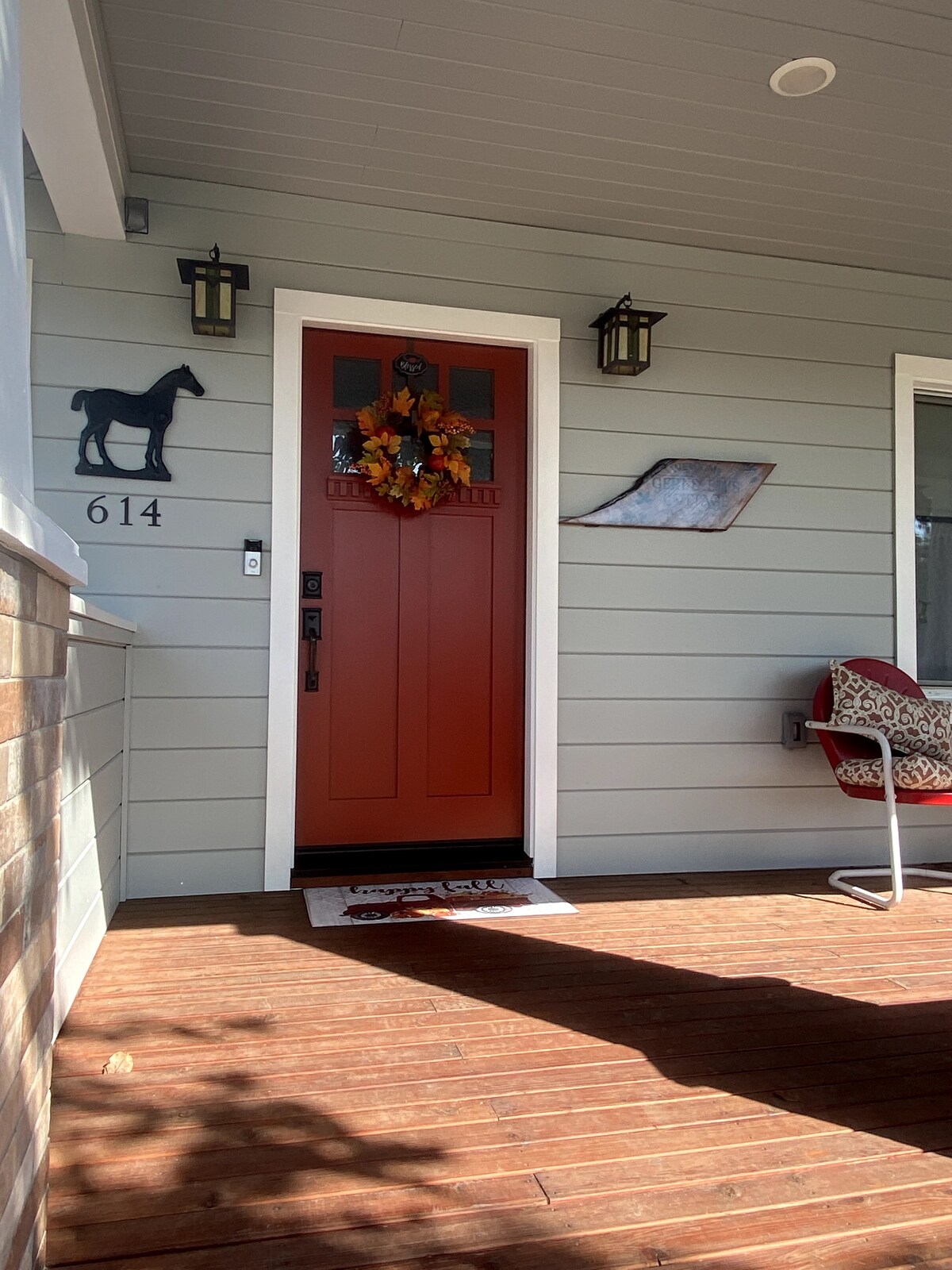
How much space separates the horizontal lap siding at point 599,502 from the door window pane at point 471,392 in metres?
0.29

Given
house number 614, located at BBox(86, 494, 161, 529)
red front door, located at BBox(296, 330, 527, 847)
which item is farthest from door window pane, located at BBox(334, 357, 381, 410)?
house number 614, located at BBox(86, 494, 161, 529)

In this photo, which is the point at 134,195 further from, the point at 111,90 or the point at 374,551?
the point at 374,551

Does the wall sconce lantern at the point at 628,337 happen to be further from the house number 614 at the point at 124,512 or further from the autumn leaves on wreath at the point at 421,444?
the house number 614 at the point at 124,512

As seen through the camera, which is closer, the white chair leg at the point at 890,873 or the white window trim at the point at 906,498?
the white chair leg at the point at 890,873

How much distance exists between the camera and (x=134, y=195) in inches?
131

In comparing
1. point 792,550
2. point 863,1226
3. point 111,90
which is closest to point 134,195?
point 111,90

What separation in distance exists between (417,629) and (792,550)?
1.69 m

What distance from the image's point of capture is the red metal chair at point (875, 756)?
3289 millimetres

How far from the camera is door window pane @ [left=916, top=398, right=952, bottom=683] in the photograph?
13.7 feet

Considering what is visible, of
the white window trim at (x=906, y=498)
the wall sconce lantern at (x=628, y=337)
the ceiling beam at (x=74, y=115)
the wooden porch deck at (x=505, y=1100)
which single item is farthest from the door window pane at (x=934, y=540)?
the ceiling beam at (x=74, y=115)

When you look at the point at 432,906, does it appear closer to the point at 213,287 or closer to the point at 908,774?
the point at 908,774

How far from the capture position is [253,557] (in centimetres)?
341

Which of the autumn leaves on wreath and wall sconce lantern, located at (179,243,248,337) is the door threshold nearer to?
the autumn leaves on wreath

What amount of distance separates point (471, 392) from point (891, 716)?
213 cm
